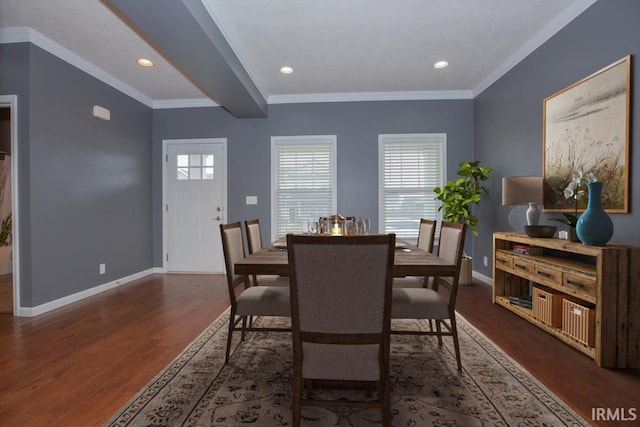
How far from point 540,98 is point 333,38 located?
2190 mm

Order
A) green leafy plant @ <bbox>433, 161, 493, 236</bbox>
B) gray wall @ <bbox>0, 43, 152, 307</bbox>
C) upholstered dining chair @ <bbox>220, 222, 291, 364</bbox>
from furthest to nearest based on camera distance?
green leafy plant @ <bbox>433, 161, 493, 236</bbox> → gray wall @ <bbox>0, 43, 152, 307</bbox> → upholstered dining chair @ <bbox>220, 222, 291, 364</bbox>

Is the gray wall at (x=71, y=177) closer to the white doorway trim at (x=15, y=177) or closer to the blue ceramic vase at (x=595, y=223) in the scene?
the white doorway trim at (x=15, y=177)

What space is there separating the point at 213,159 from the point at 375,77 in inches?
107

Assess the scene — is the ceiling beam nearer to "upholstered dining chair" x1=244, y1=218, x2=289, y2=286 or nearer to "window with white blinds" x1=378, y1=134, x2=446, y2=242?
"upholstered dining chair" x1=244, y1=218, x2=289, y2=286

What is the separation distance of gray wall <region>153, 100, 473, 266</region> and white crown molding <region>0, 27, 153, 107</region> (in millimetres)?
856

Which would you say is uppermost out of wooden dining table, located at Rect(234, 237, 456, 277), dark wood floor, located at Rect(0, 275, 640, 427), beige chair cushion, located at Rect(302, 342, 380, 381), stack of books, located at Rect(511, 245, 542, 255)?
wooden dining table, located at Rect(234, 237, 456, 277)

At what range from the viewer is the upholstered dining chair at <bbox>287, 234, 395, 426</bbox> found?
4.07 feet

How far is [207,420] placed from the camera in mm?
1514

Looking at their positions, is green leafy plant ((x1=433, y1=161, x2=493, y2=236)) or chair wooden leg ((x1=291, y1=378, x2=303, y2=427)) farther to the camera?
green leafy plant ((x1=433, y1=161, x2=493, y2=236))

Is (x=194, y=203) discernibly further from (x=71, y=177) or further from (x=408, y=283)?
(x=408, y=283)

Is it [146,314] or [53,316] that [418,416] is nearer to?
[146,314]

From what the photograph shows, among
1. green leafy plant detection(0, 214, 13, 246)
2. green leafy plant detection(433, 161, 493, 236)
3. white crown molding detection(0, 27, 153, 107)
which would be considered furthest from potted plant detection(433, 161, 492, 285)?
green leafy plant detection(0, 214, 13, 246)

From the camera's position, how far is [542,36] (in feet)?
10.1

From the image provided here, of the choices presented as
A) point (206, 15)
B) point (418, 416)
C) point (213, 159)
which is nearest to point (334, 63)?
point (206, 15)
